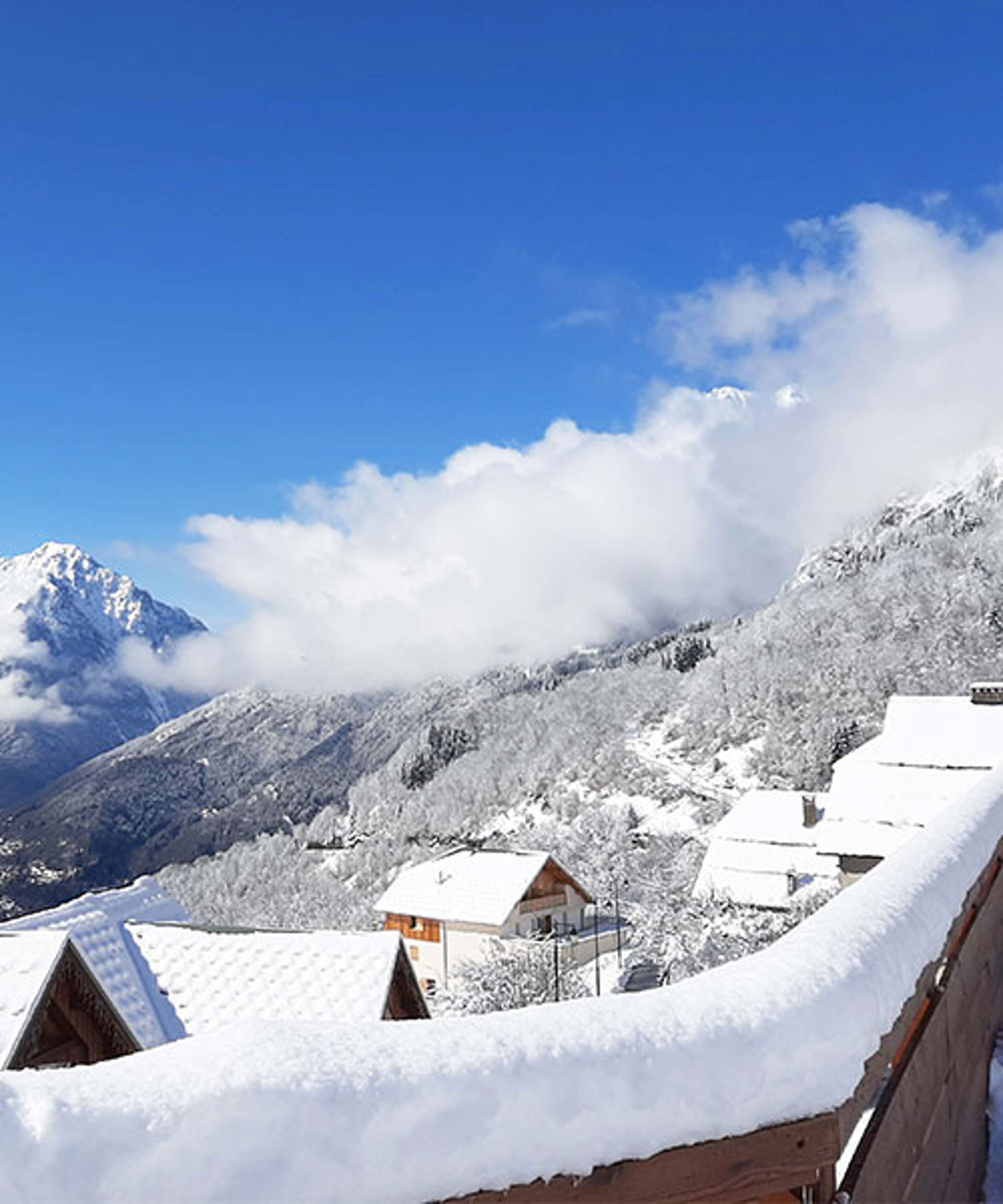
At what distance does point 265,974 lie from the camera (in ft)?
36.0

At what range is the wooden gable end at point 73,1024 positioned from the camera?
8734 millimetres

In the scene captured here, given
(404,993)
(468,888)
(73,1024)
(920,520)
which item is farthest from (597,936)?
(920,520)

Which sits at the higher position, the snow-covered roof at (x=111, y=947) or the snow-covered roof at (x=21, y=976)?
the snow-covered roof at (x=21, y=976)

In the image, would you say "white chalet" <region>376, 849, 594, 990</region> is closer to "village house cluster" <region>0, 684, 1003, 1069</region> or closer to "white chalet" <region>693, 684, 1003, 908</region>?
"village house cluster" <region>0, 684, 1003, 1069</region>

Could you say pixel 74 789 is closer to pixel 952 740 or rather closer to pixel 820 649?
pixel 820 649

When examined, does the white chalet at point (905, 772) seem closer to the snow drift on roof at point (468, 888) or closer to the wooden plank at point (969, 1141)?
the snow drift on roof at point (468, 888)

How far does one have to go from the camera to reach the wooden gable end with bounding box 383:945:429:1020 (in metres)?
10.8

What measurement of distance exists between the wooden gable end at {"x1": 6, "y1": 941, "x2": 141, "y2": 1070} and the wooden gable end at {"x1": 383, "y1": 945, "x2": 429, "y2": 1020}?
2.72 metres

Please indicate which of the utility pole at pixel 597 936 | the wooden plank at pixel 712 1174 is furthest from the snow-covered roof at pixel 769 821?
the wooden plank at pixel 712 1174

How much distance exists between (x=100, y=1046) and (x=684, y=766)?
8288 centimetres

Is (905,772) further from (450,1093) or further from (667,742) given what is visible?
(667,742)

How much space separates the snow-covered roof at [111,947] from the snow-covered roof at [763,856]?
24234 mm

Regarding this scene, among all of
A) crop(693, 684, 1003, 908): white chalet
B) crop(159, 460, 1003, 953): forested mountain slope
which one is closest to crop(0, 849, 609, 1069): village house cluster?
crop(693, 684, 1003, 908): white chalet

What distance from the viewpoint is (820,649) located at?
334 feet
